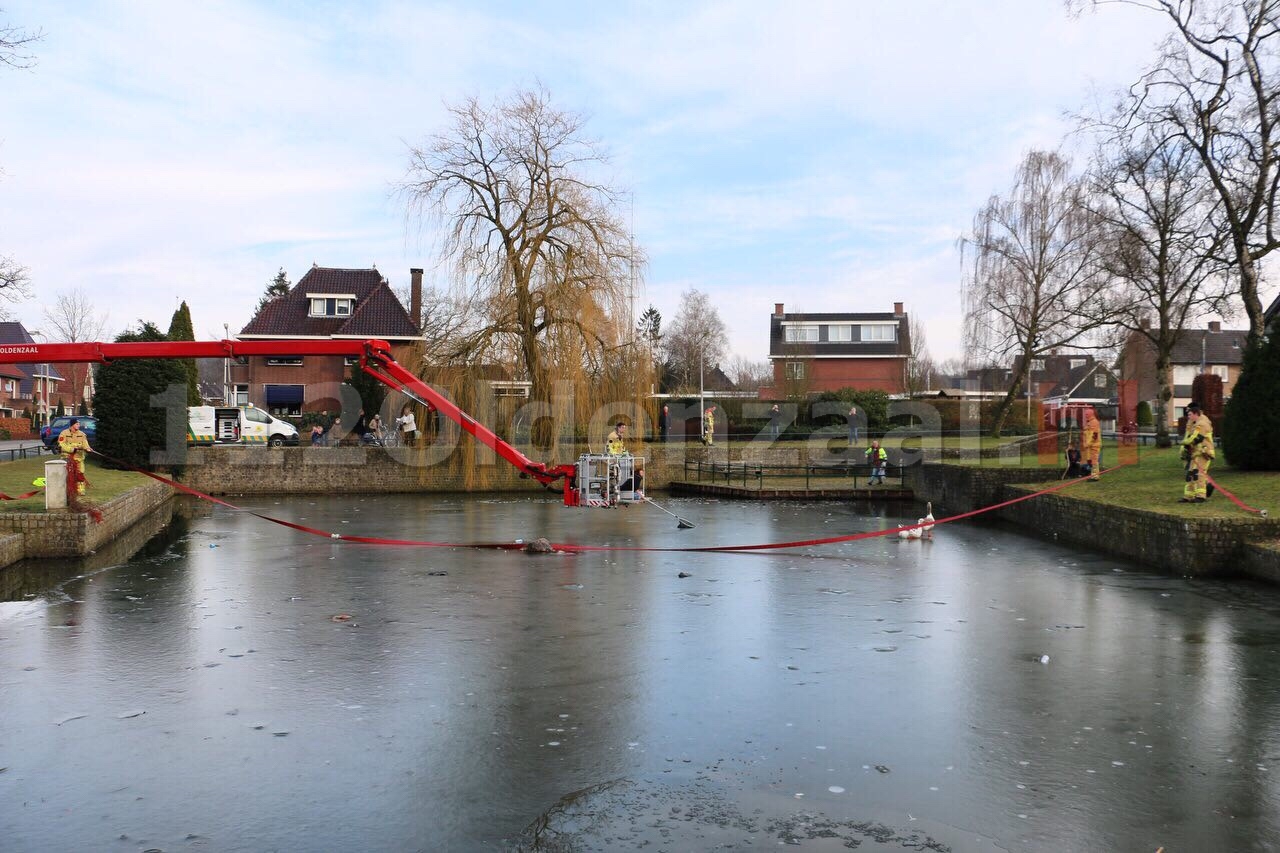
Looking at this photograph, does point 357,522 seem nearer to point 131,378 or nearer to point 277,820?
point 131,378

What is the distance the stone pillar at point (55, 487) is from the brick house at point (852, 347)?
5389cm

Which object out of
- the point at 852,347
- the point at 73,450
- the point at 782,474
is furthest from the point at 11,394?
the point at 73,450

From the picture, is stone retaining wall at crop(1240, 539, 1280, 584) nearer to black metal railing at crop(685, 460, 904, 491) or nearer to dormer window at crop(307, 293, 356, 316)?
black metal railing at crop(685, 460, 904, 491)

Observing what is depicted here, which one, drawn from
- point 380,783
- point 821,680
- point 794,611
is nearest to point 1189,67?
point 794,611

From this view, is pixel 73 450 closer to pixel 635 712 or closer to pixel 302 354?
pixel 302 354

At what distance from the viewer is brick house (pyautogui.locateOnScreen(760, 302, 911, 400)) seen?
67.3 m

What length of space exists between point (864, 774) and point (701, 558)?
31.9 feet

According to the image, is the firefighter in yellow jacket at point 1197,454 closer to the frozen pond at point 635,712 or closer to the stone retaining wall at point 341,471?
the frozen pond at point 635,712

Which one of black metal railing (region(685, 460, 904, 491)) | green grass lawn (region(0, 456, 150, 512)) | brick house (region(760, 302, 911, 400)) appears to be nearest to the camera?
green grass lawn (region(0, 456, 150, 512))

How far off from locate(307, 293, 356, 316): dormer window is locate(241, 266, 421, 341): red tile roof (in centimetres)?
18

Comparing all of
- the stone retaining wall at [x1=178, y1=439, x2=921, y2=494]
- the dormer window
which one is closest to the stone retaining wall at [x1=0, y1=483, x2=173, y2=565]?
the stone retaining wall at [x1=178, y1=439, x2=921, y2=494]

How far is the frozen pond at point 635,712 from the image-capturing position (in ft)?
16.3

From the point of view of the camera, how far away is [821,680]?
A: 7.85 metres

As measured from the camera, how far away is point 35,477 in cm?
2125
